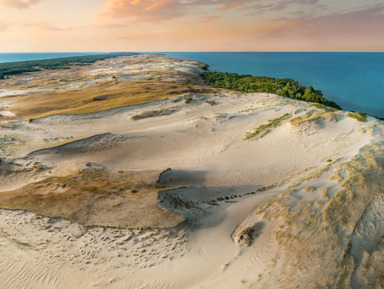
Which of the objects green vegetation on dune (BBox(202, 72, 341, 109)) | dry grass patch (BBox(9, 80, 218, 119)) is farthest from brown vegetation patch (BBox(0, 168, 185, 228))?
green vegetation on dune (BBox(202, 72, 341, 109))

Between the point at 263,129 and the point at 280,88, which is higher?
the point at 280,88

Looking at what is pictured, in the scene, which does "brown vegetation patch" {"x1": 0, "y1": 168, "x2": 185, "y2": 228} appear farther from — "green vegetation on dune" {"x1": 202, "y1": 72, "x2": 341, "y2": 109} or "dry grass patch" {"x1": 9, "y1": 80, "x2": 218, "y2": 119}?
"green vegetation on dune" {"x1": 202, "y1": 72, "x2": 341, "y2": 109}

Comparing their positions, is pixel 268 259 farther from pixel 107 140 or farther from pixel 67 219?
pixel 107 140

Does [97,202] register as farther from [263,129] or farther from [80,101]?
[80,101]

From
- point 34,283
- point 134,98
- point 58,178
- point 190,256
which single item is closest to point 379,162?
point 190,256

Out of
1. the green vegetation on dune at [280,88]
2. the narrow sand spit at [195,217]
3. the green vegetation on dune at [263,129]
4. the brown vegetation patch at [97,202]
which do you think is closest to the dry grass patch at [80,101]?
the narrow sand spit at [195,217]

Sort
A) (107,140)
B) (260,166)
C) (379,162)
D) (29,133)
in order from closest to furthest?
1. (379,162)
2. (260,166)
3. (107,140)
4. (29,133)

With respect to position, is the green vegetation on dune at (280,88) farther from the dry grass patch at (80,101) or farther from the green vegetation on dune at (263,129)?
the dry grass patch at (80,101)

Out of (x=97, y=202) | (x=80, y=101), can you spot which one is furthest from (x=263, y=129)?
(x=80, y=101)
